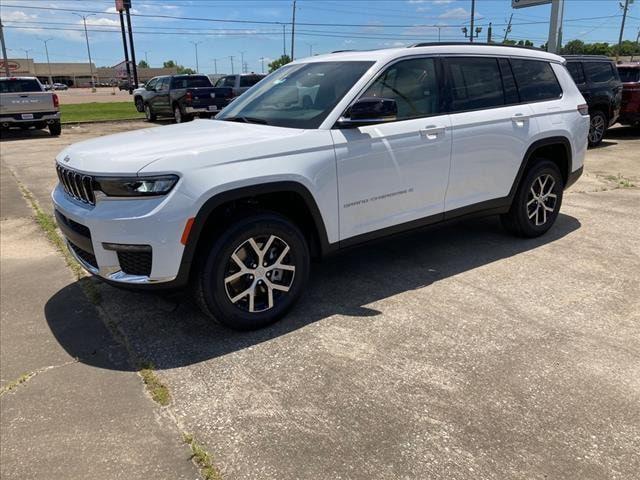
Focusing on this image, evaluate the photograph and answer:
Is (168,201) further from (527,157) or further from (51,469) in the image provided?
(527,157)

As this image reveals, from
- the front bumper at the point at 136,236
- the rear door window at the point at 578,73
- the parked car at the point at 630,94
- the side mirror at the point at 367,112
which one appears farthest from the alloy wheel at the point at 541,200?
the parked car at the point at 630,94

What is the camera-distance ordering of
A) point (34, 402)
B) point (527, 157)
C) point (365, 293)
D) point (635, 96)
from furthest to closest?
point (635, 96) → point (527, 157) → point (365, 293) → point (34, 402)

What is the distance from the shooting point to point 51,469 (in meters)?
2.48

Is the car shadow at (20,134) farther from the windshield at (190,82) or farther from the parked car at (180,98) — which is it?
the windshield at (190,82)

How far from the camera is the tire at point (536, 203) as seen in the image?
17.4 ft

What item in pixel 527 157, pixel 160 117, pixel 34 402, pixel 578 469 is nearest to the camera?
pixel 578 469

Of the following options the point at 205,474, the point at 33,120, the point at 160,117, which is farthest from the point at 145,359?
the point at 160,117

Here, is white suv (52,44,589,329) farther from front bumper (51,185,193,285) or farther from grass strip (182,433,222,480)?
grass strip (182,433,222,480)

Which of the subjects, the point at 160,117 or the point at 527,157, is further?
the point at 160,117

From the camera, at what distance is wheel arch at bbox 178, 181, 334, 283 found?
3.30 meters

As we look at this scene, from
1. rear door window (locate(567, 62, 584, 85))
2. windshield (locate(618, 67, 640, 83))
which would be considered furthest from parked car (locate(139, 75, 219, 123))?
windshield (locate(618, 67, 640, 83))

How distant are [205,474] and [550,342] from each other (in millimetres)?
2307

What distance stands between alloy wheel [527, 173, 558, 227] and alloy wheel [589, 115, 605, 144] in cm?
784

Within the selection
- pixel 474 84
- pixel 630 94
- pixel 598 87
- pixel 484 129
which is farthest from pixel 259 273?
pixel 630 94
